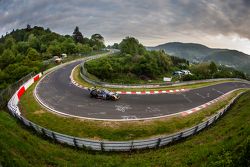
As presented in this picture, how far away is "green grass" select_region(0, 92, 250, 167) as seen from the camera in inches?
373

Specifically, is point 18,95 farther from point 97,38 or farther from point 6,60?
point 97,38

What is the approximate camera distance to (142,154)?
48.2 ft

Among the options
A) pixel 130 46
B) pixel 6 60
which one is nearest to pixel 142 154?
pixel 6 60

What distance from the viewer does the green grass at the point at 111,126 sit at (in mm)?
18172

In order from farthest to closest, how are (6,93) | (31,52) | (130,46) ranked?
(130,46), (31,52), (6,93)

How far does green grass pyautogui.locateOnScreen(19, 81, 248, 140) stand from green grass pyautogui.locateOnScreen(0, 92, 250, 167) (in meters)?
2.72

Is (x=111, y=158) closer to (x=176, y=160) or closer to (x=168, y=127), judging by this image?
(x=176, y=160)

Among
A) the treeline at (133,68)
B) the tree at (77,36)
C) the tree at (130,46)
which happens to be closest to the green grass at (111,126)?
the treeline at (133,68)

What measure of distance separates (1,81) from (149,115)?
49686 mm

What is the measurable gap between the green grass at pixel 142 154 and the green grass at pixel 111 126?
2.72 metres

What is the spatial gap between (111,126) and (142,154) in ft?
16.9

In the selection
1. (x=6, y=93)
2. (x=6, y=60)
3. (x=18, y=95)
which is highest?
(x=6, y=60)

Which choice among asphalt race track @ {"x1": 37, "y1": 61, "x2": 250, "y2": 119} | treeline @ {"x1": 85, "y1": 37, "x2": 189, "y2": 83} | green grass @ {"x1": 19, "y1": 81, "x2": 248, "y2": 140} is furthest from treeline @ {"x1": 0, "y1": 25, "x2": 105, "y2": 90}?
green grass @ {"x1": 19, "y1": 81, "x2": 248, "y2": 140}

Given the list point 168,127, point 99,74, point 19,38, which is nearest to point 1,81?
point 99,74
